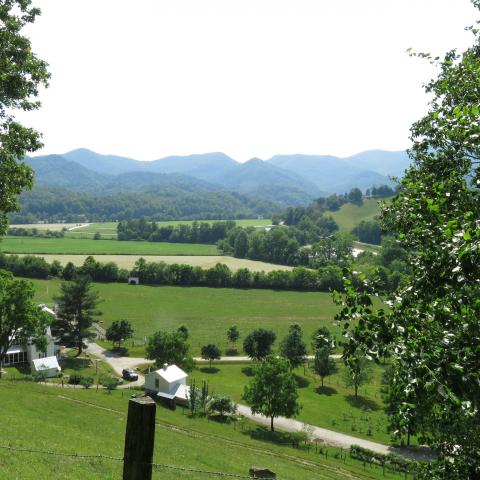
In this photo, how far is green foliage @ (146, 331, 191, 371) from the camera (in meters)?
63.7

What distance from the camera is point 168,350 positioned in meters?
63.7

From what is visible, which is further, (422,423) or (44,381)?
(44,381)

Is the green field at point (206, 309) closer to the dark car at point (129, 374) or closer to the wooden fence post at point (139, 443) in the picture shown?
the dark car at point (129, 374)

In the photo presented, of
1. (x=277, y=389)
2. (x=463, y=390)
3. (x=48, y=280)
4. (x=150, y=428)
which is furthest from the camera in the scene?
(x=48, y=280)

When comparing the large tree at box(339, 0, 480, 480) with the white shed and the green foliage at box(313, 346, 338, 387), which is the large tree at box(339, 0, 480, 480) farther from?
the white shed

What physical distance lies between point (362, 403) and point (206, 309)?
53063mm

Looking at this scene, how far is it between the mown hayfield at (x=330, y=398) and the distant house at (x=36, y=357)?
2016 cm

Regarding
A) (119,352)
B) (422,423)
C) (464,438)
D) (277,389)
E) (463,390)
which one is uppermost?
(463,390)

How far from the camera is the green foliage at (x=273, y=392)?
159 ft

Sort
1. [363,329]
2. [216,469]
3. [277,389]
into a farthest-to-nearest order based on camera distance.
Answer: [277,389], [216,469], [363,329]

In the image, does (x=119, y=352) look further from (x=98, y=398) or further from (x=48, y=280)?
(x=48, y=280)

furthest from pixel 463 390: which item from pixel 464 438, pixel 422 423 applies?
pixel 464 438

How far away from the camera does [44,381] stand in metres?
56.9

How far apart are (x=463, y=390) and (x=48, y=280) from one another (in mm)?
136184
